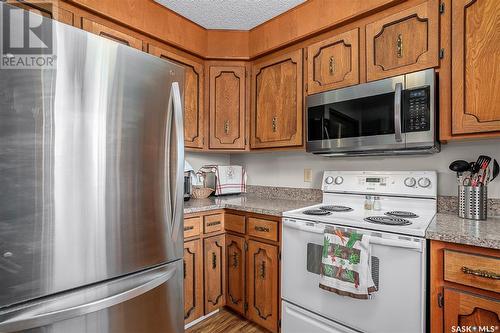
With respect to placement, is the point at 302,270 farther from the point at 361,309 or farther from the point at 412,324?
the point at 412,324

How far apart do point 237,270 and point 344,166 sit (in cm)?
119

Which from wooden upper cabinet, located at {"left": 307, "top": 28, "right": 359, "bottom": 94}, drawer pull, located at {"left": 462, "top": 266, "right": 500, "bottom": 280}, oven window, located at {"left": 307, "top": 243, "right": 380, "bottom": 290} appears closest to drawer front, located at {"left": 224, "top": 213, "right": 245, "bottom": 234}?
oven window, located at {"left": 307, "top": 243, "right": 380, "bottom": 290}

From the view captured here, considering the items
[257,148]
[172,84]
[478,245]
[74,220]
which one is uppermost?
[172,84]

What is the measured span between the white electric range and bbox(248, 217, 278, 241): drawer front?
10 cm

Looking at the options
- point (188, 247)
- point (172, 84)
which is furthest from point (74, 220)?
point (188, 247)

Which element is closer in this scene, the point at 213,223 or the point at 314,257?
the point at 314,257

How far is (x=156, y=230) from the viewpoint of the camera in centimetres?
127

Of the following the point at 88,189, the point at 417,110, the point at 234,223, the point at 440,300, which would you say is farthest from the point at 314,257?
the point at 88,189

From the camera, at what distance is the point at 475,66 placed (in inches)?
53.4

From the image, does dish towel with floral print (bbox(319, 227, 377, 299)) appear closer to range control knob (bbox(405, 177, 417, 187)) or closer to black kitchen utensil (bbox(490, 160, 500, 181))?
range control knob (bbox(405, 177, 417, 187))

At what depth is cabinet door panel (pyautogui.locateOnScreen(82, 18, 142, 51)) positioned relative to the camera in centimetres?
165

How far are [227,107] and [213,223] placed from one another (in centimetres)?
104

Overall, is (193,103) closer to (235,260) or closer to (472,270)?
(235,260)

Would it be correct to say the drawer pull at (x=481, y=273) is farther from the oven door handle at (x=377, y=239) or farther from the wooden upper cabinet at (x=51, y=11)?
the wooden upper cabinet at (x=51, y=11)
